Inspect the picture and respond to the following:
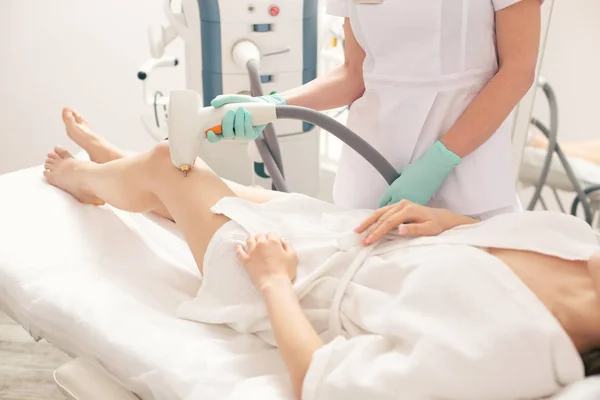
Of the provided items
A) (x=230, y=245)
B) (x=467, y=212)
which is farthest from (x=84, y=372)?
(x=467, y=212)

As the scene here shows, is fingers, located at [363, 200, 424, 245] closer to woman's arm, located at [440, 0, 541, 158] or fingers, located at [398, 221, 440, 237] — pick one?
fingers, located at [398, 221, 440, 237]

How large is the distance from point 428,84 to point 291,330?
598 millimetres

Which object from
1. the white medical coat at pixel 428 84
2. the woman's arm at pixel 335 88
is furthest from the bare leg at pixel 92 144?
the white medical coat at pixel 428 84

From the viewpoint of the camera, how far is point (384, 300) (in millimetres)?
1143

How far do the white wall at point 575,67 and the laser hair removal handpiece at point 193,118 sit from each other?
4.11ft

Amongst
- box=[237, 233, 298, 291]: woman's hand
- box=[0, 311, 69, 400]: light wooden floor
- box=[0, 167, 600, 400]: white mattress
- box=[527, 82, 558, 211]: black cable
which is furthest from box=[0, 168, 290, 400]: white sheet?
box=[527, 82, 558, 211]: black cable

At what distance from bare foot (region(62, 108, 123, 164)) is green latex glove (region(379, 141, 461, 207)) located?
77 centimetres

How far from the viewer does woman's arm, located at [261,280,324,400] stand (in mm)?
1042

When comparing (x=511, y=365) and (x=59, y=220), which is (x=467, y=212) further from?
(x=59, y=220)

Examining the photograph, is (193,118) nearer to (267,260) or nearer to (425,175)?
(267,260)

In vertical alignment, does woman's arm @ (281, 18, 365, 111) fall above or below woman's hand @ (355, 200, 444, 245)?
above

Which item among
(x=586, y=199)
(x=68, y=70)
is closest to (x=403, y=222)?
(x=586, y=199)

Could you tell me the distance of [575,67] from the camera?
7.00 feet

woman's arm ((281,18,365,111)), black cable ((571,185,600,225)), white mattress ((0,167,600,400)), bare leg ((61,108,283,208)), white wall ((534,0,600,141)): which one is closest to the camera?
white mattress ((0,167,600,400))
